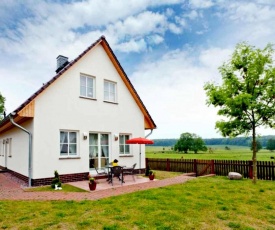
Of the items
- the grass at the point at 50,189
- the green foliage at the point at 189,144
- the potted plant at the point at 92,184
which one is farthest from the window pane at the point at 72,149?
the green foliage at the point at 189,144

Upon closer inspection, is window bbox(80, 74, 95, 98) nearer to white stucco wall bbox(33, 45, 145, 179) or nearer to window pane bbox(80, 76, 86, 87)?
window pane bbox(80, 76, 86, 87)

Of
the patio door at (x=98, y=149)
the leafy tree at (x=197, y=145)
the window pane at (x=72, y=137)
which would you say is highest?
the window pane at (x=72, y=137)

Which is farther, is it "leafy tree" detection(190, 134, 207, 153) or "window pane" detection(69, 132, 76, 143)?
"leafy tree" detection(190, 134, 207, 153)

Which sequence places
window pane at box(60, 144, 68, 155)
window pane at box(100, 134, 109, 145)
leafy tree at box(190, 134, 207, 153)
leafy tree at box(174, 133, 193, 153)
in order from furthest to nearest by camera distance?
1. leafy tree at box(174, 133, 193, 153)
2. leafy tree at box(190, 134, 207, 153)
3. window pane at box(100, 134, 109, 145)
4. window pane at box(60, 144, 68, 155)

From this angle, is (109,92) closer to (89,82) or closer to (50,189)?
(89,82)

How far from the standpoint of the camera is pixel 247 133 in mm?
12078

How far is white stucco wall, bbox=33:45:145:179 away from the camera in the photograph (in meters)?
11.2

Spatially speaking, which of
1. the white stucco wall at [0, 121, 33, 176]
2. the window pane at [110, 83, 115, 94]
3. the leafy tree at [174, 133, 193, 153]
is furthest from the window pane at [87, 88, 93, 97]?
the leafy tree at [174, 133, 193, 153]

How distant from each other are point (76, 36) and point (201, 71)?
10.3 metres

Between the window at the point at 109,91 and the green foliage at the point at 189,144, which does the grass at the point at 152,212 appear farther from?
the green foliage at the point at 189,144

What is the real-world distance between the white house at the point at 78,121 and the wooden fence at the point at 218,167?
3.20m

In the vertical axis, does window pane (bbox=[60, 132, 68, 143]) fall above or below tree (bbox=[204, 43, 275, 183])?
below

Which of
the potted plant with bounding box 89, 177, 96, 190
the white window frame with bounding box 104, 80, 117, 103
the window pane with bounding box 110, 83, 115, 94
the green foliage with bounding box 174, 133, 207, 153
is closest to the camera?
the potted plant with bounding box 89, 177, 96, 190

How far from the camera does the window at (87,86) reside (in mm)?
13172
